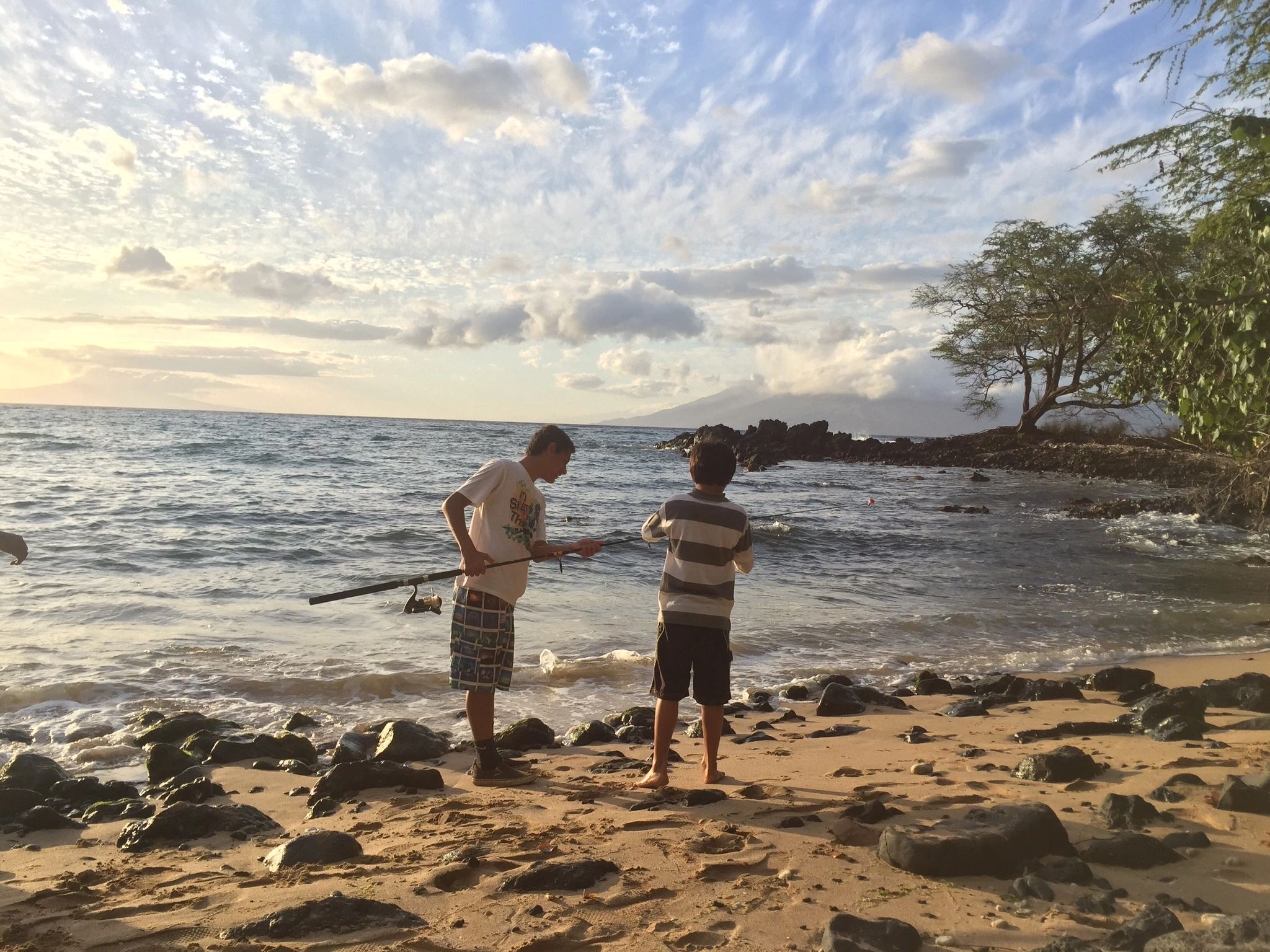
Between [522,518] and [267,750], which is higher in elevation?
[522,518]

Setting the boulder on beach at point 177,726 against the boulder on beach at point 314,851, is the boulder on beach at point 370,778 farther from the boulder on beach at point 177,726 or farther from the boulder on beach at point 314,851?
the boulder on beach at point 177,726

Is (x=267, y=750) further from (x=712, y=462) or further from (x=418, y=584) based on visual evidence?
(x=712, y=462)

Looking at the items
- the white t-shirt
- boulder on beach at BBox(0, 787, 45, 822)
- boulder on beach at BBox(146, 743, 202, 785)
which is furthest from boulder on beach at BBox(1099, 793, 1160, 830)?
boulder on beach at BBox(0, 787, 45, 822)

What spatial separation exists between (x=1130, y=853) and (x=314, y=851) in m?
3.13

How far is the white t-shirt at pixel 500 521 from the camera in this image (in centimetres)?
459

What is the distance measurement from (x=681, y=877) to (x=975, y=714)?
3837 mm

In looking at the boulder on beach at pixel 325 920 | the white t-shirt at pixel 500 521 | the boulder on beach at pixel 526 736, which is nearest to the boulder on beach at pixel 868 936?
the boulder on beach at pixel 325 920

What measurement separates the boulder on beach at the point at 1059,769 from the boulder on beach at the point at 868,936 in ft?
6.58

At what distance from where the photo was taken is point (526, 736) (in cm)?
562

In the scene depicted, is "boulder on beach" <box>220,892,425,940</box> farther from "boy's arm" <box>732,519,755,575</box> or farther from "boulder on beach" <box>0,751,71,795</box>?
"boulder on beach" <box>0,751,71,795</box>

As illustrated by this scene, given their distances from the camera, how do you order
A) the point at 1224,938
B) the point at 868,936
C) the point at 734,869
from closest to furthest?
the point at 1224,938
the point at 868,936
the point at 734,869

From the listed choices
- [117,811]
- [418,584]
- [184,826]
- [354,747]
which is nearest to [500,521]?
[418,584]

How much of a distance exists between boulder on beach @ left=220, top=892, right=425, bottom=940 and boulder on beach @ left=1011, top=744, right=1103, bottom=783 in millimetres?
3059

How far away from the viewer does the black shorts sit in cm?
440
